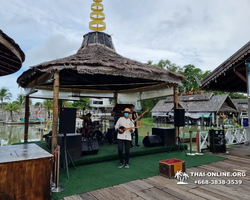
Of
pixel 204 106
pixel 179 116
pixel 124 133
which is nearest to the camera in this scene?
pixel 124 133

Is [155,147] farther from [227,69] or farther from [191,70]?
[191,70]

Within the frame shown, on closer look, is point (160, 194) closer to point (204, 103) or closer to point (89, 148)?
point (89, 148)

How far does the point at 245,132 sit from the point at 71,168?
7.88 meters

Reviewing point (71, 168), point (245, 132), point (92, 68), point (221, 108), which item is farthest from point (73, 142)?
point (221, 108)

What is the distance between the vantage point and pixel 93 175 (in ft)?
13.1

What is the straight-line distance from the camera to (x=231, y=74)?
7047 mm

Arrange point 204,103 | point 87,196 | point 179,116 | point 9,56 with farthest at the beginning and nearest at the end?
1. point 204,103
2. point 179,116
3. point 87,196
4. point 9,56

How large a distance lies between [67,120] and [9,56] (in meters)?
1.78

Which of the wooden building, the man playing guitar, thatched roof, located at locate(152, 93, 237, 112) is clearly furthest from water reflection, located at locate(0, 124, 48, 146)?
thatched roof, located at locate(152, 93, 237, 112)

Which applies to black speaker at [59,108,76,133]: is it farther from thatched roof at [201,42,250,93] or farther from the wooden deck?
thatched roof at [201,42,250,93]

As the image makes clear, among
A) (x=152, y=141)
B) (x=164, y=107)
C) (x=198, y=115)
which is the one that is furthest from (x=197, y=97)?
(x=152, y=141)

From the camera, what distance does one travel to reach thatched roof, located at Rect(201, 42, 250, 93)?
18.7 ft

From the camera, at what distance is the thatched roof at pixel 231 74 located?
570 cm

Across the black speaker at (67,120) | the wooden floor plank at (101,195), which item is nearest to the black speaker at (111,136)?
the black speaker at (67,120)
